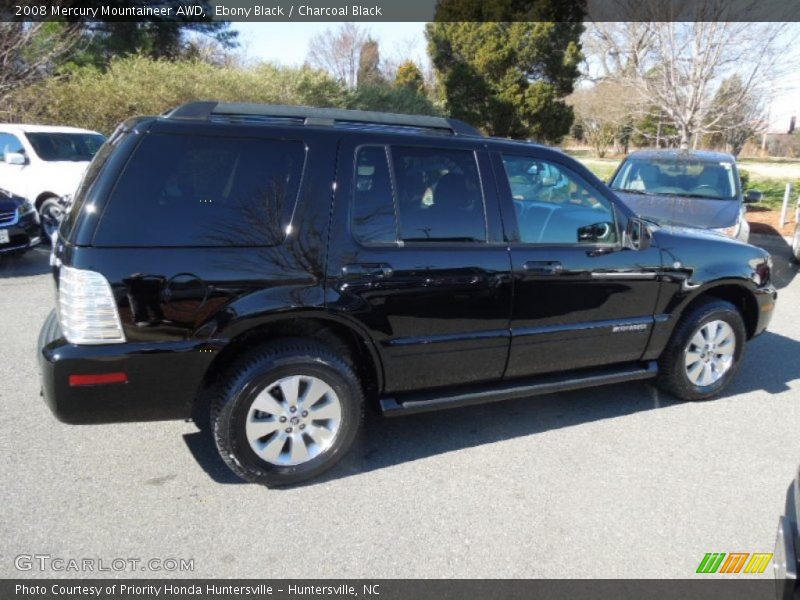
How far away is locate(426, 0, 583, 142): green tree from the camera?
2514 cm

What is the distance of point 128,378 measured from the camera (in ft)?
9.34

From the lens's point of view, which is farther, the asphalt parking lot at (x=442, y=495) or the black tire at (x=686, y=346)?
the black tire at (x=686, y=346)

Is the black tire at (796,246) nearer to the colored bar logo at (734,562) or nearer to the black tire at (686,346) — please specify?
the black tire at (686,346)

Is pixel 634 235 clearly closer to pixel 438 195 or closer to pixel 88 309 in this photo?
pixel 438 195

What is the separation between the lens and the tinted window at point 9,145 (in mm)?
9914

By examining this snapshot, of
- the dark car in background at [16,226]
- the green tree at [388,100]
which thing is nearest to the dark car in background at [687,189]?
the dark car in background at [16,226]

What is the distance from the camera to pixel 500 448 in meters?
3.70

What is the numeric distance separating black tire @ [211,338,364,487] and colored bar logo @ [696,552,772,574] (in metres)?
1.82

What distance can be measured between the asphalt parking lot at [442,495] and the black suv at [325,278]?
337mm

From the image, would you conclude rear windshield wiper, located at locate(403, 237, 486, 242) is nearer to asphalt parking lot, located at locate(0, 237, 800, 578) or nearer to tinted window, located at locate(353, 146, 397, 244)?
tinted window, located at locate(353, 146, 397, 244)

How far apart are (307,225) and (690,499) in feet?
8.17

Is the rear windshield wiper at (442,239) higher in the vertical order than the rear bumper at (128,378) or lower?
higher
